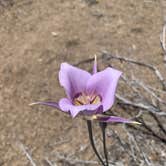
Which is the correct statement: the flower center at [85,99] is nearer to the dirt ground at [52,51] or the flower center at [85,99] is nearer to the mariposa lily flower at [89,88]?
the mariposa lily flower at [89,88]

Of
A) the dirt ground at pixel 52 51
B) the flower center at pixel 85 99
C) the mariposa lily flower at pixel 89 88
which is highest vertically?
the mariposa lily flower at pixel 89 88

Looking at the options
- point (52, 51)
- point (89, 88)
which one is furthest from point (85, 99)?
point (52, 51)

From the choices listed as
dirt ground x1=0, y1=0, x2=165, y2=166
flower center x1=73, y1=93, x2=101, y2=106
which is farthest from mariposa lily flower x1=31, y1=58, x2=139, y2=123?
dirt ground x1=0, y1=0, x2=165, y2=166

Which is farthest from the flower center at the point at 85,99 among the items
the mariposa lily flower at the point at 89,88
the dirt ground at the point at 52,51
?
the dirt ground at the point at 52,51

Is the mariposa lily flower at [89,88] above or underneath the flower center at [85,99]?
above

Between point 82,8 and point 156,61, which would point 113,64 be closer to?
point 156,61

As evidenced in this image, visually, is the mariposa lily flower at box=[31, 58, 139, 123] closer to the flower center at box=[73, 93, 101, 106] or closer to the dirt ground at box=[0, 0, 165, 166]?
the flower center at box=[73, 93, 101, 106]

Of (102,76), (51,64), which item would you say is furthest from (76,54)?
(102,76)
